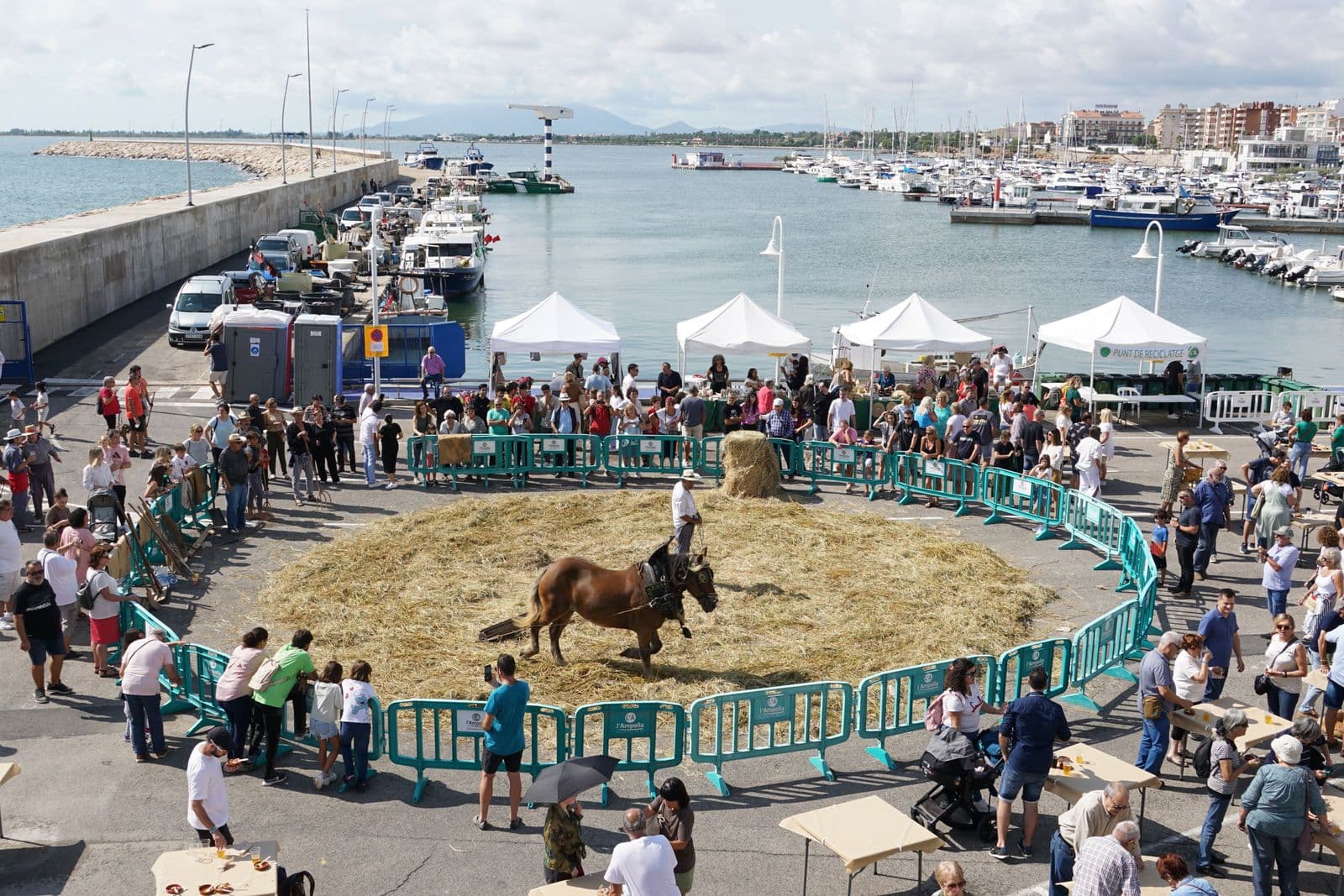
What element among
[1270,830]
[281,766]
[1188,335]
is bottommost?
[281,766]

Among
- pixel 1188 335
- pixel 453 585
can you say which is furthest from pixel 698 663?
pixel 1188 335

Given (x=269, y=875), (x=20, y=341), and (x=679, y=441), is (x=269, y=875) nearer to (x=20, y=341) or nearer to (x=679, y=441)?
(x=679, y=441)

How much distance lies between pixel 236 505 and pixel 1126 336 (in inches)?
698

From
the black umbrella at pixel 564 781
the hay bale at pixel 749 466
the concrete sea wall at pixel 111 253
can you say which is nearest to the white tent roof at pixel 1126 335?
the hay bale at pixel 749 466

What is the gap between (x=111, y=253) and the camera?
39969 mm

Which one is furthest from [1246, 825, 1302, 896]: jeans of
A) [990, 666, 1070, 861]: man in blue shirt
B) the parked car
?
the parked car

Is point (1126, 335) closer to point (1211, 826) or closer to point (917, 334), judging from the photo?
point (917, 334)

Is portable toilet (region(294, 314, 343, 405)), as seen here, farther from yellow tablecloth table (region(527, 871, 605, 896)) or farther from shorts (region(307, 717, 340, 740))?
yellow tablecloth table (region(527, 871, 605, 896))

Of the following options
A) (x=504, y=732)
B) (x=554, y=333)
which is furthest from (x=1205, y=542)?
(x=554, y=333)

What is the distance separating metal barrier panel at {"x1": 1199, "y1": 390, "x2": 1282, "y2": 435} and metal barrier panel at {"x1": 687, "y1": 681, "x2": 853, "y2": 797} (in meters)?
17.9

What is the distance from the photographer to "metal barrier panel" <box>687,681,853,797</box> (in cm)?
1136

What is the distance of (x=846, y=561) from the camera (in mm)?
17422

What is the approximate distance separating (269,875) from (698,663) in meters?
6.29

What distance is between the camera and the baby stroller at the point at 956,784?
34.2 feet
